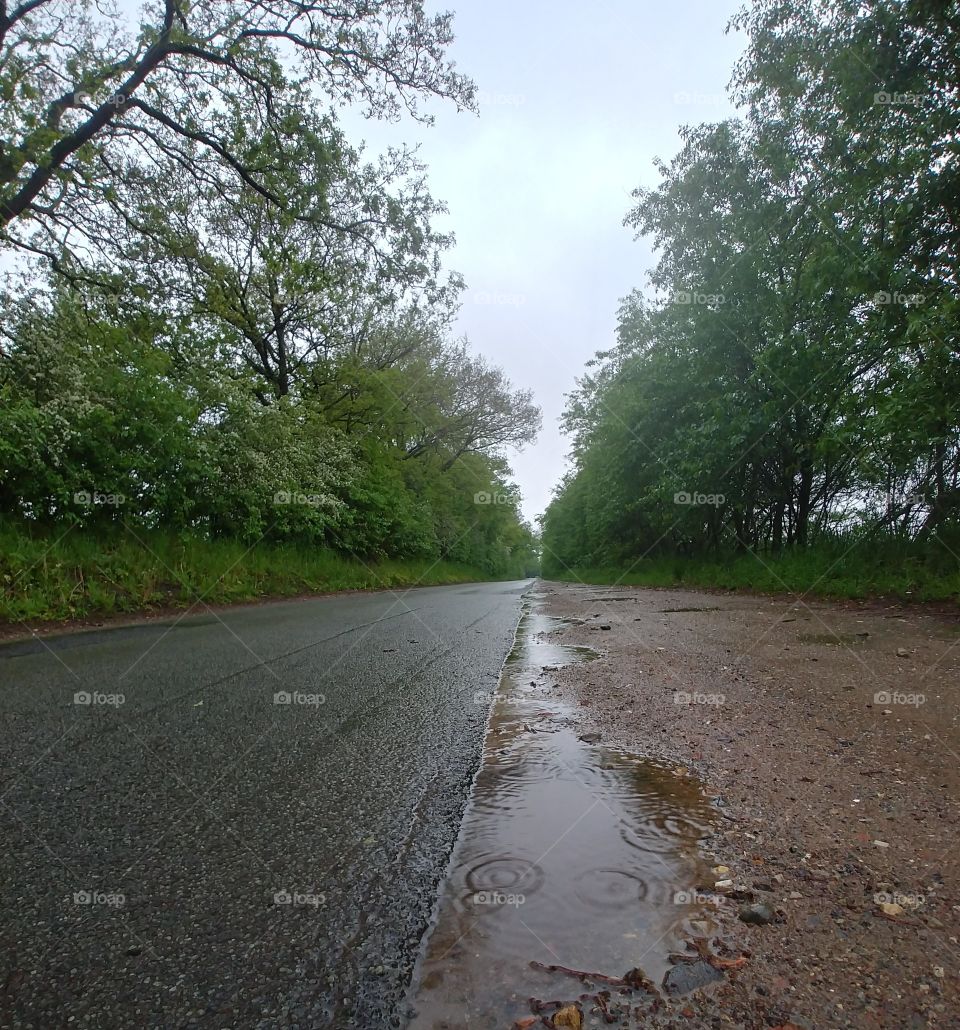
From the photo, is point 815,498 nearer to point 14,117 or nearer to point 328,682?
point 328,682

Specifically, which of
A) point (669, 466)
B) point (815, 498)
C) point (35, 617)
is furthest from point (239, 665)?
point (815, 498)

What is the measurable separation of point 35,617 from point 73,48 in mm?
9242

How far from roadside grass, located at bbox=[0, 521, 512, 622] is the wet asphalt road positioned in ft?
15.4

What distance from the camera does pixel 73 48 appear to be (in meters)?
9.42

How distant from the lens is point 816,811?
6.13ft

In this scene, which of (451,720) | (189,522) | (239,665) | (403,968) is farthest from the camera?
(189,522)

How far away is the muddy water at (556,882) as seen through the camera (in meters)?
1.11
